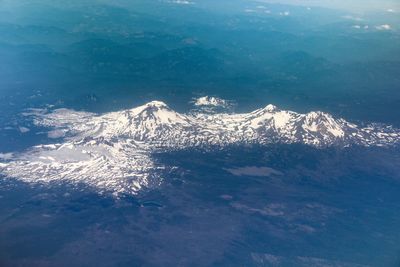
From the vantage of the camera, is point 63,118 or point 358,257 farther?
point 63,118

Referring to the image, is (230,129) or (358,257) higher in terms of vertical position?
(230,129)

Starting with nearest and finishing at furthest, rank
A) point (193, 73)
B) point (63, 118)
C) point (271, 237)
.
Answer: point (271, 237), point (63, 118), point (193, 73)

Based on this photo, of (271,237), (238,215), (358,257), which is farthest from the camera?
(238,215)

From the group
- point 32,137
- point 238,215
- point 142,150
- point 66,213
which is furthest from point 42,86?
point 238,215

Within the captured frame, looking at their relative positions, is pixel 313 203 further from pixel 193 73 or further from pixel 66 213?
pixel 193 73

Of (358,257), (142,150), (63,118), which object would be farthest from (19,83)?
(358,257)

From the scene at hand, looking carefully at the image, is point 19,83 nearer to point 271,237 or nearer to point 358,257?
point 271,237
